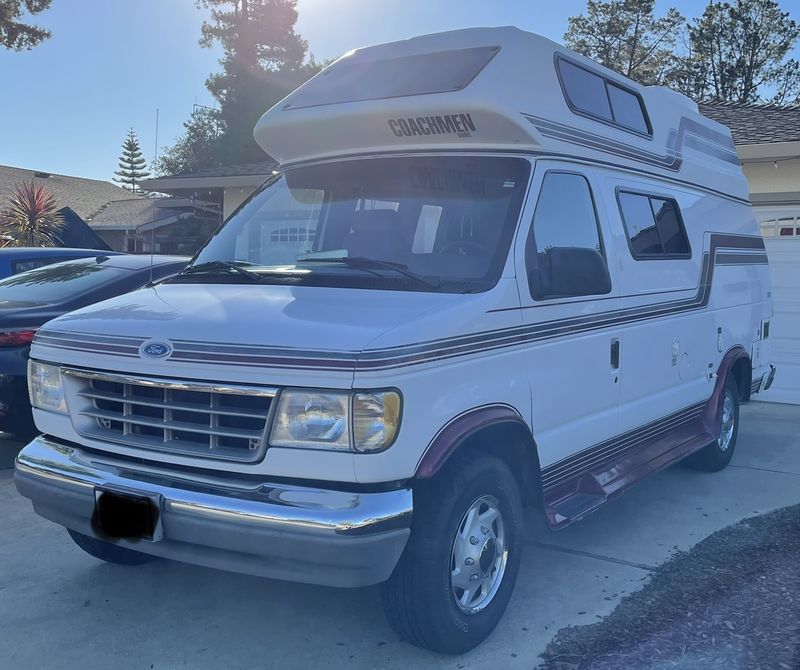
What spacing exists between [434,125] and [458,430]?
1.69 meters

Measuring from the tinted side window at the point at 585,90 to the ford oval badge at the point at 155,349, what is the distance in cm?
269

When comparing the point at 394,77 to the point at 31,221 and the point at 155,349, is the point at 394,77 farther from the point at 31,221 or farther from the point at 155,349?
the point at 31,221

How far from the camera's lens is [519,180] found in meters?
4.17

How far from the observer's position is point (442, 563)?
136 inches

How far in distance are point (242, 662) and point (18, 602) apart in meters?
1.35

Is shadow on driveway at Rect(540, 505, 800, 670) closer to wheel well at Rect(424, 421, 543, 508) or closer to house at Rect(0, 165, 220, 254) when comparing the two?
wheel well at Rect(424, 421, 543, 508)

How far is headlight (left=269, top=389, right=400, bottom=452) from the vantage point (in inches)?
124

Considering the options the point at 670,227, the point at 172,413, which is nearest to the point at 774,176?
the point at 670,227

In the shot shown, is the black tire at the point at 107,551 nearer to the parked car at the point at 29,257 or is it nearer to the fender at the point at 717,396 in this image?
the fender at the point at 717,396

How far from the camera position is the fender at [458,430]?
3309 mm

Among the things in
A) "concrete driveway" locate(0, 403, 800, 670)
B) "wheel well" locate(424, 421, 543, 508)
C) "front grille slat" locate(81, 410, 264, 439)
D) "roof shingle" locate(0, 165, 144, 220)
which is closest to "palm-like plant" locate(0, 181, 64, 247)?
"roof shingle" locate(0, 165, 144, 220)

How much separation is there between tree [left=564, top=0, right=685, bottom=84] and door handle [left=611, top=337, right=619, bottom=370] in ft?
116

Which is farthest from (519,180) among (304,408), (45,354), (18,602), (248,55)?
(248,55)

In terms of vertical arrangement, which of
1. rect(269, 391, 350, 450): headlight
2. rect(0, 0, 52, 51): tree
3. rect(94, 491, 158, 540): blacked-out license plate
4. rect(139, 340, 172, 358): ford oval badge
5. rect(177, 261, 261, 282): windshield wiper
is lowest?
rect(94, 491, 158, 540): blacked-out license plate
